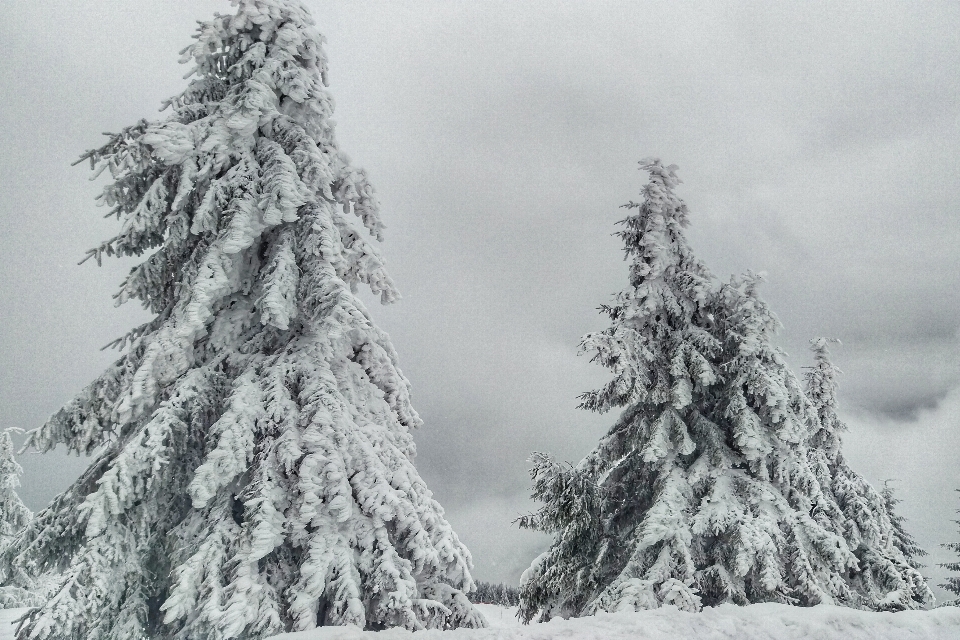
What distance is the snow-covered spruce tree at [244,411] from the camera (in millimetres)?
6777

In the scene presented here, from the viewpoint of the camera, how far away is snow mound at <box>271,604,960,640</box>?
560cm

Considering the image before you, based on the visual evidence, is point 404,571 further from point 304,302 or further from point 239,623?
point 304,302

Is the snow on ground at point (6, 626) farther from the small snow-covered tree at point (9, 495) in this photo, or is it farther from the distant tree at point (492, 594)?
the distant tree at point (492, 594)

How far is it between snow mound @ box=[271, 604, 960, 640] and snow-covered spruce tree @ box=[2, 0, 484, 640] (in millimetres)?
1636

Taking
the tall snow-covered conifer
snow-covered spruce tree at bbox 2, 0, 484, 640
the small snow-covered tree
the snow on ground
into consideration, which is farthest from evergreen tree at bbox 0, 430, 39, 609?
the tall snow-covered conifer

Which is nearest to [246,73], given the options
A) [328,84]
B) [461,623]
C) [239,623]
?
[328,84]

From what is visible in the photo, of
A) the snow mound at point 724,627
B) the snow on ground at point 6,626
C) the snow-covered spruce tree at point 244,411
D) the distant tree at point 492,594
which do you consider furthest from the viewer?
the distant tree at point 492,594

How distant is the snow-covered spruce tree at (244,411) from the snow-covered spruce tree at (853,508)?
35.3 feet

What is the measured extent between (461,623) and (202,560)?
11.6 feet

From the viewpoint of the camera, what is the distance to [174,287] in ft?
26.7

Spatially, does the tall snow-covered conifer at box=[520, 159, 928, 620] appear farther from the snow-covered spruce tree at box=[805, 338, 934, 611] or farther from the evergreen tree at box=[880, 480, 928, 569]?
the evergreen tree at box=[880, 480, 928, 569]

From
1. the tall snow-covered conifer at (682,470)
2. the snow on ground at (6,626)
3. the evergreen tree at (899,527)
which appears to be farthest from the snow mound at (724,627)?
the evergreen tree at (899,527)

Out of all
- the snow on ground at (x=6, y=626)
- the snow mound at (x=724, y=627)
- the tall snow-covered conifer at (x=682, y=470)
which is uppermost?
the tall snow-covered conifer at (x=682, y=470)

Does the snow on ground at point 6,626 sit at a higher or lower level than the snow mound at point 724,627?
lower
